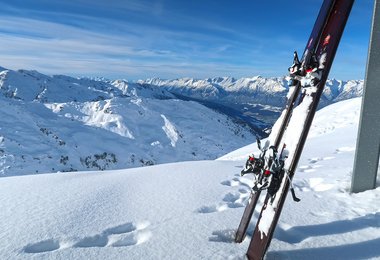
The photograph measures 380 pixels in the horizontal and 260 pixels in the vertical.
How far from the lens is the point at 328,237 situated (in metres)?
4.39

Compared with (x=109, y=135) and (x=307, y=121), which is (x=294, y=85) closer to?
(x=307, y=121)

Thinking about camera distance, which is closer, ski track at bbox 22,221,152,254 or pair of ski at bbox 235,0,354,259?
pair of ski at bbox 235,0,354,259

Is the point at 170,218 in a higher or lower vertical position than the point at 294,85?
lower

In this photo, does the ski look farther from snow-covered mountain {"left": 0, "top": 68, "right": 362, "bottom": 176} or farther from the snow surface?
snow-covered mountain {"left": 0, "top": 68, "right": 362, "bottom": 176}

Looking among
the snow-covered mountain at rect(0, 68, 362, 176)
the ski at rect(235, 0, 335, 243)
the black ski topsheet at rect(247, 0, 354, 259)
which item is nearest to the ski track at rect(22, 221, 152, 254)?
the ski at rect(235, 0, 335, 243)

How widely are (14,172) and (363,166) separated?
86680 mm

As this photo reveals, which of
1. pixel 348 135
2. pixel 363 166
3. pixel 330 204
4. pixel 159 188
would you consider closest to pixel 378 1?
pixel 363 166

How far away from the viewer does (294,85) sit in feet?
14.3

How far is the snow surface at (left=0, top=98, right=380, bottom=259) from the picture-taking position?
159 inches

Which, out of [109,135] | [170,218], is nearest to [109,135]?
[109,135]

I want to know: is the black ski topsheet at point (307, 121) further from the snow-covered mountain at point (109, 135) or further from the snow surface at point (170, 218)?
the snow-covered mountain at point (109, 135)

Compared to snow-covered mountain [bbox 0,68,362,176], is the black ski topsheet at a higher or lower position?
higher

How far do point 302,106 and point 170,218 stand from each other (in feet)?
8.60

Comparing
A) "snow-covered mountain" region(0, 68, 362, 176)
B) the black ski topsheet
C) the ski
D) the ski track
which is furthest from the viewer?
"snow-covered mountain" region(0, 68, 362, 176)
